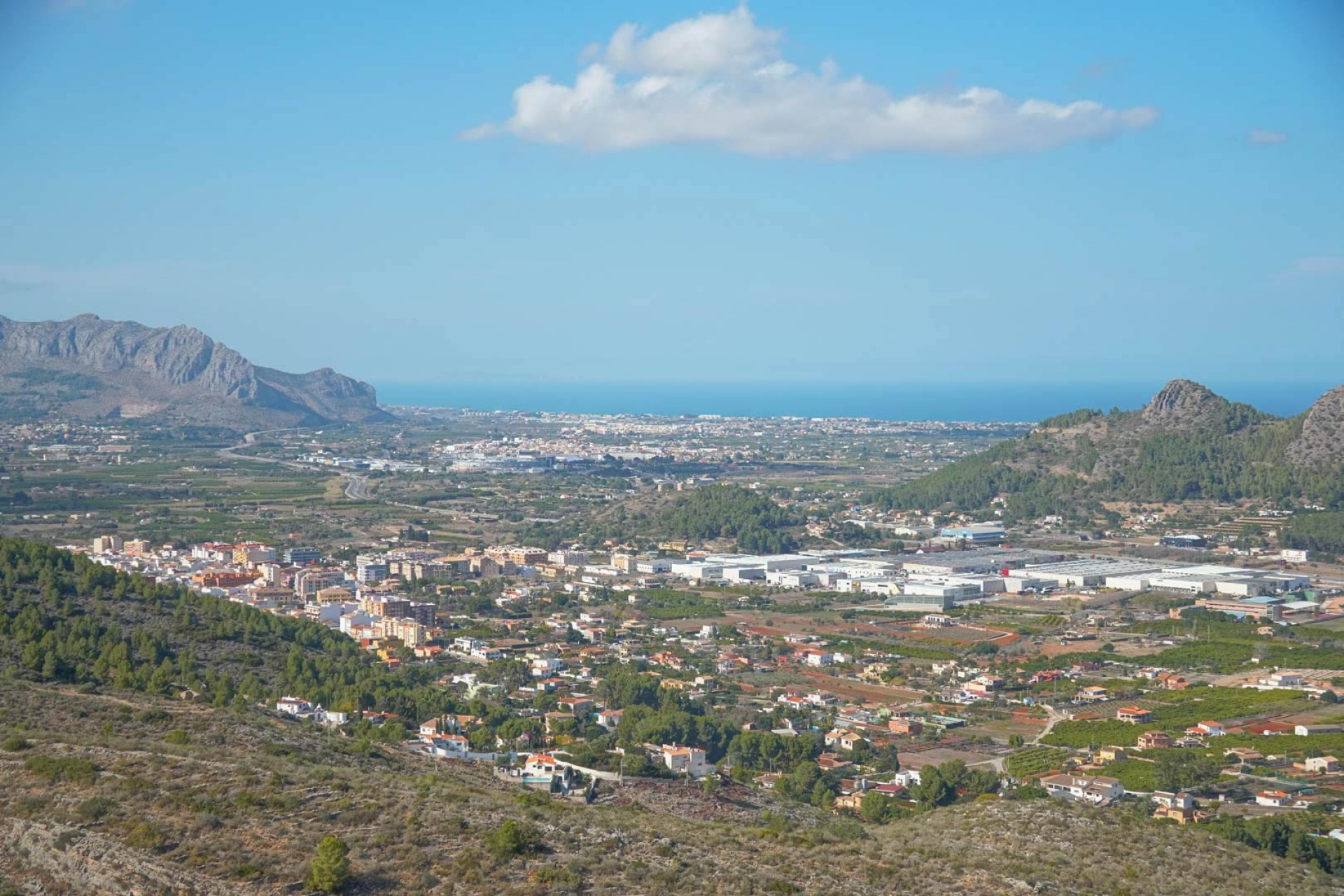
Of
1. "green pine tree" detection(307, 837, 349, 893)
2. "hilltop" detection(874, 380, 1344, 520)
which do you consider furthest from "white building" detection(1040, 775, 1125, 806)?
"hilltop" detection(874, 380, 1344, 520)

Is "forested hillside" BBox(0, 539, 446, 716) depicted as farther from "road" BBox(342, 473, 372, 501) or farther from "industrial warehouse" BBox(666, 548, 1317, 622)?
"road" BBox(342, 473, 372, 501)

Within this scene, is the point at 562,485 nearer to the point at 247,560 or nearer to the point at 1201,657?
the point at 247,560

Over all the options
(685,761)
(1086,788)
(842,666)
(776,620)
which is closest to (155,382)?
(776,620)

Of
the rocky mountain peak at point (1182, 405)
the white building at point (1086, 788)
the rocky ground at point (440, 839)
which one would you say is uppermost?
the rocky mountain peak at point (1182, 405)

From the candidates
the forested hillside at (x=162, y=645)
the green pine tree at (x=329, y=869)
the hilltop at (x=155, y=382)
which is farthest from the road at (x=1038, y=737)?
the hilltop at (x=155, y=382)

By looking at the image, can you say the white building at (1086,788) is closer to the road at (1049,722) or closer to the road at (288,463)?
the road at (1049,722)

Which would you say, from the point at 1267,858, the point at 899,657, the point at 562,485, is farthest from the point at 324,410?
the point at 1267,858
